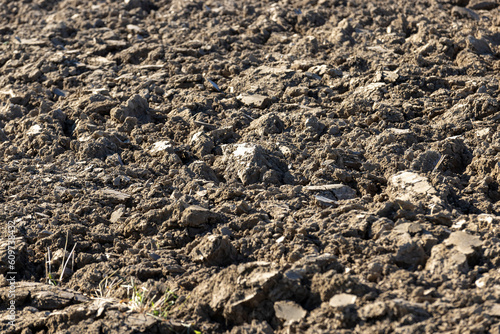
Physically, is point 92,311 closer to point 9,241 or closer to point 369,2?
point 9,241

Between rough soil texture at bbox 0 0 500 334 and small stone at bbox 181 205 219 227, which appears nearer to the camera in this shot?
rough soil texture at bbox 0 0 500 334

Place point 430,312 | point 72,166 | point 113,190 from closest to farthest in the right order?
point 430,312, point 113,190, point 72,166

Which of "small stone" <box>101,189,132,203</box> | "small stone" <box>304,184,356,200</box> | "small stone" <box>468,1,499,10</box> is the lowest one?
"small stone" <box>304,184,356,200</box>

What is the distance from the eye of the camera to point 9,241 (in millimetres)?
2984

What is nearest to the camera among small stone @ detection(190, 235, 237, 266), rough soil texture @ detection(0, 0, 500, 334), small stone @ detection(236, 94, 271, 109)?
rough soil texture @ detection(0, 0, 500, 334)

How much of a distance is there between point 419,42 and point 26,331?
4097 millimetres

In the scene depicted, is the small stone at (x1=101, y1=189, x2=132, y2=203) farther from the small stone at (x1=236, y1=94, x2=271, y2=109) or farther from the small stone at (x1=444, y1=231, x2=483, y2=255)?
the small stone at (x1=444, y1=231, x2=483, y2=255)

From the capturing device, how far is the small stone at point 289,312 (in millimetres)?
2230

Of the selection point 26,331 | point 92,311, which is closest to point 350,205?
point 92,311

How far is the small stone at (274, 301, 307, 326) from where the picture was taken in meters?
2.23

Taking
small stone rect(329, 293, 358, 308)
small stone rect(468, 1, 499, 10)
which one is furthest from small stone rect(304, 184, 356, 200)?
small stone rect(468, 1, 499, 10)

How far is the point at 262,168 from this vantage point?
11.2ft

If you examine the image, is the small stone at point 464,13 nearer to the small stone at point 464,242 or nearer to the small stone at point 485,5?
the small stone at point 485,5

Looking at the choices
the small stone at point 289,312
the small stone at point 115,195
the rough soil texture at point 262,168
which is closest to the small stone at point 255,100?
the rough soil texture at point 262,168
